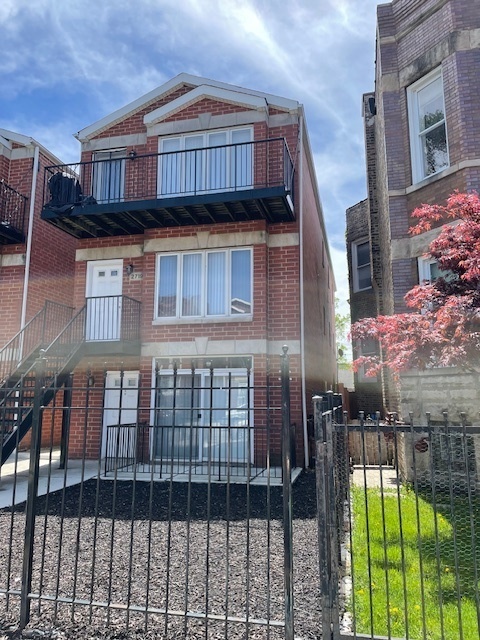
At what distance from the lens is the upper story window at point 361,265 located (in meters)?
18.7

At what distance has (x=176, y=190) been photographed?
38.8 ft

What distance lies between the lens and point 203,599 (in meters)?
3.93

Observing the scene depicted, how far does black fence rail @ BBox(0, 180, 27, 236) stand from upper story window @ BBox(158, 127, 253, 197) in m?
4.35

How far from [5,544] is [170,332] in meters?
6.47

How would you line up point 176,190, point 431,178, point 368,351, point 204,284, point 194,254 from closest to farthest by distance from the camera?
1. point 431,178
2. point 204,284
3. point 194,254
4. point 176,190
5. point 368,351

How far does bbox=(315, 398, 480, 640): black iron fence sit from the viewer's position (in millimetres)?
3109

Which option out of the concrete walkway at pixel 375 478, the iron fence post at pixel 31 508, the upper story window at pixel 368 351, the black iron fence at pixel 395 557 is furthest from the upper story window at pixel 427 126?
the iron fence post at pixel 31 508

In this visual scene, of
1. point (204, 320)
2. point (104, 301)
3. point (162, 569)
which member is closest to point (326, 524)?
point (162, 569)

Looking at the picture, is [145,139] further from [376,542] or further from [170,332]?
[376,542]

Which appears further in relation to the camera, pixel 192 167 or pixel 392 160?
pixel 192 167

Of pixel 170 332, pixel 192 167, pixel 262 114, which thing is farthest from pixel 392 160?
pixel 170 332

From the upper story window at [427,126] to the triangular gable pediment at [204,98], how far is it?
143 inches

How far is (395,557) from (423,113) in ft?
29.6

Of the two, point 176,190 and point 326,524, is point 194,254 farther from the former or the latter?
point 326,524
